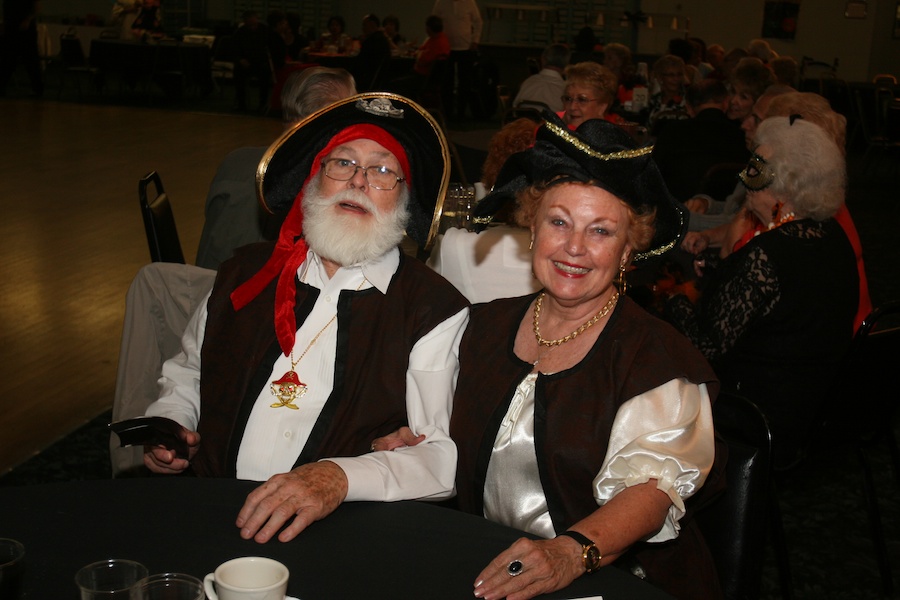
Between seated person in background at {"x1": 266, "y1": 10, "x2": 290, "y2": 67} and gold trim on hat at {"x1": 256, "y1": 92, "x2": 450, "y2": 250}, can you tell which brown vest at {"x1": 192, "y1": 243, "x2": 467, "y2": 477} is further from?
seated person in background at {"x1": 266, "y1": 10, "x2": 290, "y2": 67}

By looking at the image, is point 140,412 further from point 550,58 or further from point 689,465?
point 550,58

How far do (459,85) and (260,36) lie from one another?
352cm

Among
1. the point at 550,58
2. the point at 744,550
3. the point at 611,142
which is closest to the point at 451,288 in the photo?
the point at 611,142

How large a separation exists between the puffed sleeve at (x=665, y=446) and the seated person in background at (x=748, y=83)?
486cm

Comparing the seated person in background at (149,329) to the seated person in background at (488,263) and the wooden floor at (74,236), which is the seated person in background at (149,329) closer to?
the seated person in background at (488,263)

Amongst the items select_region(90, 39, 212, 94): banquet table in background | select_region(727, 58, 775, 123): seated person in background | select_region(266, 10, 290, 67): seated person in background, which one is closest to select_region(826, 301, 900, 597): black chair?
select_region(727, 58, 775, 123): seated person in background

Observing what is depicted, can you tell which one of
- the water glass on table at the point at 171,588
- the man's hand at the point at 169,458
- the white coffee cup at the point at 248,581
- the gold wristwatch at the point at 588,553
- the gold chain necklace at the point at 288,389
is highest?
the water glass on table at the point at 171,588

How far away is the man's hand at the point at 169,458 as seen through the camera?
2012 mm

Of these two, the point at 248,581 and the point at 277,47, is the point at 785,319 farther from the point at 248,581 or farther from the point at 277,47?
the point at 277,47

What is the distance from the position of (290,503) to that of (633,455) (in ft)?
2.18

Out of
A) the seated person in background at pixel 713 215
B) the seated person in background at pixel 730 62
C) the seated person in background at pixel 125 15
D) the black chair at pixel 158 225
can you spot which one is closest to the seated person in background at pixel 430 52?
the seated person in background at pixel 730 62

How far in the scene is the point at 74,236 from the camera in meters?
6.61

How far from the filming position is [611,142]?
1.92m

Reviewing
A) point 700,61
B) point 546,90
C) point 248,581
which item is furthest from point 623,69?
point 248,581
